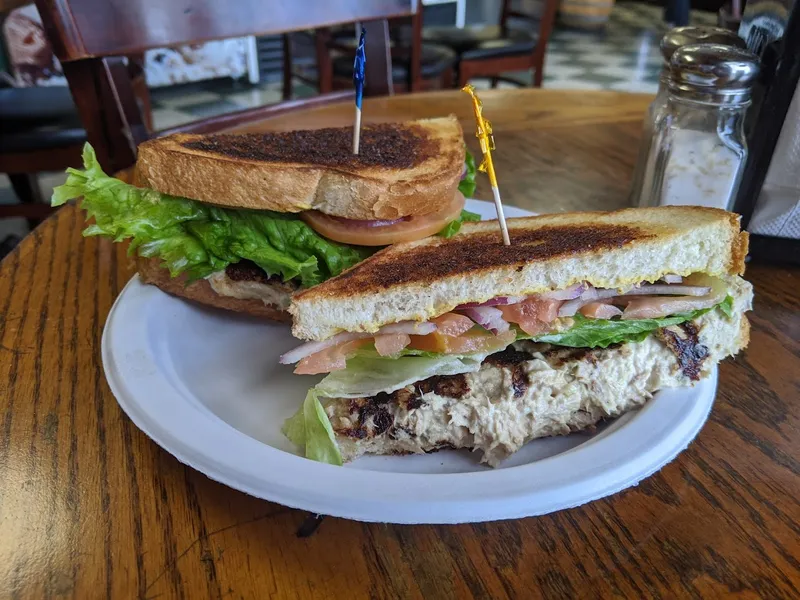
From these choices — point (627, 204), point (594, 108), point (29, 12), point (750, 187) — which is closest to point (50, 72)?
point (29, 12)

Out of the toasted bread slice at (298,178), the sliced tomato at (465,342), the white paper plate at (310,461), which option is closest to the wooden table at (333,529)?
the white paper plate at (310,461)

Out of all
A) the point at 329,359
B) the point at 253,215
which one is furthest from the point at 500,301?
the point at 253,215

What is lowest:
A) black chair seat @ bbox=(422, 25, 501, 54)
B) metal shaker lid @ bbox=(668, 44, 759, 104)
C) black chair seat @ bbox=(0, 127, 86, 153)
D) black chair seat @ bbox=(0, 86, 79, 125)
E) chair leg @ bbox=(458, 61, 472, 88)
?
chair leg @ bbox=(458, 61, 472, 88)

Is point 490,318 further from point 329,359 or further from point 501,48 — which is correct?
point 501,48

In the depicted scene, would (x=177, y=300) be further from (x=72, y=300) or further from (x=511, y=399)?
(x=511, y=399)

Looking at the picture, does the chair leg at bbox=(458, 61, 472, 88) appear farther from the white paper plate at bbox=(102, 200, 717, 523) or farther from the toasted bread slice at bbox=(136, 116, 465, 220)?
the white paper plate at bbox=(102, 200, 717, 523)

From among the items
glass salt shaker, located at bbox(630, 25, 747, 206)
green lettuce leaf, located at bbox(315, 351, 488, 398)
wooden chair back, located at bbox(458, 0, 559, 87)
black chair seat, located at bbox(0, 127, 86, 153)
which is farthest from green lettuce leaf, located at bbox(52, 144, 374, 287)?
wooden chair back, located at bbox(458, 0, 559, 87)
